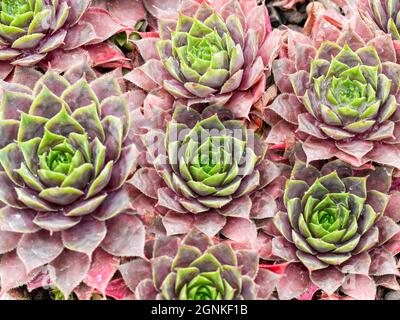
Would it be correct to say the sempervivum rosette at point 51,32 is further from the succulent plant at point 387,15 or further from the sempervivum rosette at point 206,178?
the succulent plant at point 387,15

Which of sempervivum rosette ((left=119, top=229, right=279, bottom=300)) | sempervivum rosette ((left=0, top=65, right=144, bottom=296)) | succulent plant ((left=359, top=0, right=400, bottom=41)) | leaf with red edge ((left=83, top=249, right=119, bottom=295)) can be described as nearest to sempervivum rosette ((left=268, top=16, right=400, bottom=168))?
succulent plant ((left=359, top=0, right=400, bottom=41))

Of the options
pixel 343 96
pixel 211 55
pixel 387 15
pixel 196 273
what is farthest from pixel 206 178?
pixel 387 15

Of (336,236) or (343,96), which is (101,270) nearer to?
(336,236)

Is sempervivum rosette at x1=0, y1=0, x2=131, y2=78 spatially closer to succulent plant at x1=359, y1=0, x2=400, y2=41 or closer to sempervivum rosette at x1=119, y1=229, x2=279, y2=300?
sempervivum rosette at x1=119, y1=229, x2=279, y2=300

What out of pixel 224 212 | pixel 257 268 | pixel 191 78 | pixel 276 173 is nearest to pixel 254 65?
pixel 191 78

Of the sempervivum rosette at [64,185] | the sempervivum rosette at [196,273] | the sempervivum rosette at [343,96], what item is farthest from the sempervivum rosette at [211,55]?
the sempervivum rosette at [196,273]
